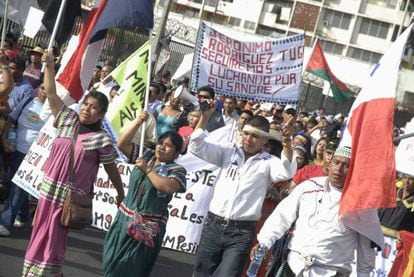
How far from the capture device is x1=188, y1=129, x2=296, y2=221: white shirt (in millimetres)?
6711

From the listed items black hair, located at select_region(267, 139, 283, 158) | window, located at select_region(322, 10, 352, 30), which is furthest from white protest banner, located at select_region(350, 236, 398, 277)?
window, located at select_region(322, 10, 352, 30)

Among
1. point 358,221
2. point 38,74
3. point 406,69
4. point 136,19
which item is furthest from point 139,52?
point 406,69

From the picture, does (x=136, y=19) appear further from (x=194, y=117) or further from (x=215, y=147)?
(x=215, y=147)

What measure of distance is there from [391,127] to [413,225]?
2824mm

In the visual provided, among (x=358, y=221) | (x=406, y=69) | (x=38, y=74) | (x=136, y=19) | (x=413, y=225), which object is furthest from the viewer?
(x=406, y=69)

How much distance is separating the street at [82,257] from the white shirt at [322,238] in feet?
8.23

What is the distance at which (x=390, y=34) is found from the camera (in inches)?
2596

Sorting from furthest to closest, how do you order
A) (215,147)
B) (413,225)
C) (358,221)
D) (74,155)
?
1. (413,225)
2. (215,147)
3. (74,155)
4. (358,221)

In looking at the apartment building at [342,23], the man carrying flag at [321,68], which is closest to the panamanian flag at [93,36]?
the man carrying flag at [321,68]

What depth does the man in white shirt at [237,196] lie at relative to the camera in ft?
21.9

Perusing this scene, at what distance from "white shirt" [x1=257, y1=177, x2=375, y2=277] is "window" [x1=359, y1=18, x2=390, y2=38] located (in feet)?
204

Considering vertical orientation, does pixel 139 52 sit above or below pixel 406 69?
above

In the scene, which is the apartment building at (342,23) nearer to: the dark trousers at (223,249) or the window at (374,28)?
the window at (374,28)

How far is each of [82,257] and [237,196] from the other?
2.41 m
